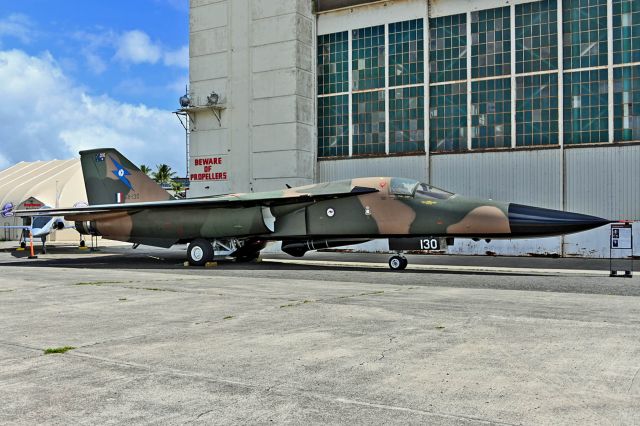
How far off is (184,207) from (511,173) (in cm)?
1433

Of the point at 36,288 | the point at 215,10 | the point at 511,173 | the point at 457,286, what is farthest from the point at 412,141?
the point at 36,288

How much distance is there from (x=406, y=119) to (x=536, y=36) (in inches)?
261

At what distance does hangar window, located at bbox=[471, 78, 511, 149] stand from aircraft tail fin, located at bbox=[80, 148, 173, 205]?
45.6ft

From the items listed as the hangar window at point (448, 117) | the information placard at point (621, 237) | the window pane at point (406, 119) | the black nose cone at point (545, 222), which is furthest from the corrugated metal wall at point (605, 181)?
the black nose cone at point (545, 222)

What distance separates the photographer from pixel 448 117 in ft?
87.9

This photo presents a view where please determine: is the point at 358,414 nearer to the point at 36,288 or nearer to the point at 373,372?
the point at 373,372

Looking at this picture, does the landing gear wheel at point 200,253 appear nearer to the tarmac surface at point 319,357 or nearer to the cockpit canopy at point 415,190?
the cockpit canopy at point 415,190

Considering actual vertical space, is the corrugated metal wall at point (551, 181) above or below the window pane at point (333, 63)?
below

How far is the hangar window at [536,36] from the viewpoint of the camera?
24.5 meters

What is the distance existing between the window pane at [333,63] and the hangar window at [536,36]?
333 inches

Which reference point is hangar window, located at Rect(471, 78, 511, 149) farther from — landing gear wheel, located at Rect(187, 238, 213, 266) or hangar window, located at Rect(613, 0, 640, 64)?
landing gear wheel, located at Rect(187, 238, 213, 266)

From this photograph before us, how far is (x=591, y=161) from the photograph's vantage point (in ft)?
77.7

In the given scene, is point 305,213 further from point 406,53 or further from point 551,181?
point 406,53

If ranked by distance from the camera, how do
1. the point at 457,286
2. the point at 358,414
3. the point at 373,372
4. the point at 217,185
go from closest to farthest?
the point at 358,414 → the point at 373,372 → the point at 457,286 → the point at 217,185
